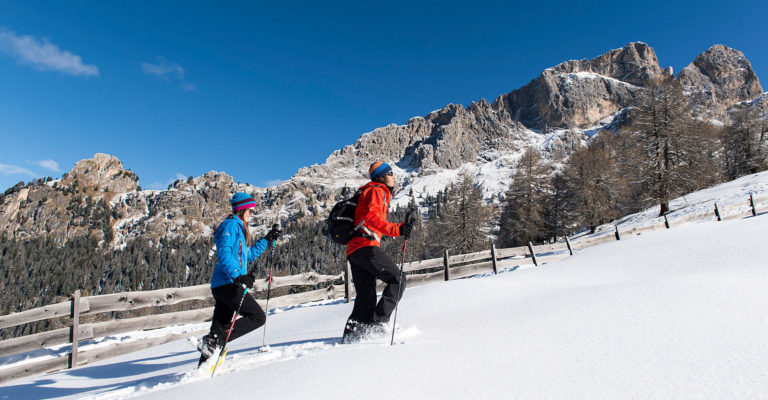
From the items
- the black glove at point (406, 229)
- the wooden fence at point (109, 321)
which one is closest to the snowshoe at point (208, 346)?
the black glove at point (406, 229)

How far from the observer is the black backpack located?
12.3 ft

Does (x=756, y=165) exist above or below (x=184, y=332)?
above

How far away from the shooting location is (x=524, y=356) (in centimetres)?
251

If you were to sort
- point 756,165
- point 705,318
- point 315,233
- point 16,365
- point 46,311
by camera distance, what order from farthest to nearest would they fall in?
point 315,233
point 756,165
point 46,311
point 16,365
point 705,318

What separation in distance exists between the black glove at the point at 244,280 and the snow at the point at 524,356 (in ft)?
A: 2.50

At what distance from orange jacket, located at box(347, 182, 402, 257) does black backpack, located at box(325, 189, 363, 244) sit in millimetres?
52

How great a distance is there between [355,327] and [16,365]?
562 cm

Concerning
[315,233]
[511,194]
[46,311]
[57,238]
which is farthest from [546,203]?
[57,238]

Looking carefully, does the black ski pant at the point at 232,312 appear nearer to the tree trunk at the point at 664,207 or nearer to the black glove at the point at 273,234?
the black glove at the point at 273,234

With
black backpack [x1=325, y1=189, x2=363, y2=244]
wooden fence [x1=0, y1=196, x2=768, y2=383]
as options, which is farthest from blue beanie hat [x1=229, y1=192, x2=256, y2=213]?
wooden fence [x1=0, y1=196, x2=768, y2=383]

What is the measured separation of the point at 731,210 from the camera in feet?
50.2

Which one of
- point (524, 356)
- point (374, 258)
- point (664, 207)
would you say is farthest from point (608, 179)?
point (524, 356)

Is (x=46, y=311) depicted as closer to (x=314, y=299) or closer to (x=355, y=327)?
(x=314, y=299)

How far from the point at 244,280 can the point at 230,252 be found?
0.37 metres
